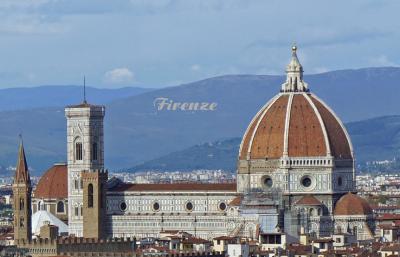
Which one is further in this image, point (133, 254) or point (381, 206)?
point (381, 206)

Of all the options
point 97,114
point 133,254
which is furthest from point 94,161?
point 133,254

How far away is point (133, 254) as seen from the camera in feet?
293

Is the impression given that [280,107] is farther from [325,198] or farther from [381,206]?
[381,206]

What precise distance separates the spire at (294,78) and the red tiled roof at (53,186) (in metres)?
17.1

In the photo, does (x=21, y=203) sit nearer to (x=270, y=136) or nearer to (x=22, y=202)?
(x=22, y=202)

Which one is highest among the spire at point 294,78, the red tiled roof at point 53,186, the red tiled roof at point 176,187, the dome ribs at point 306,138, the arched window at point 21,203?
the spire at point 294,78

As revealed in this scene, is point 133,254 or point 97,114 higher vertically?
point 97,114

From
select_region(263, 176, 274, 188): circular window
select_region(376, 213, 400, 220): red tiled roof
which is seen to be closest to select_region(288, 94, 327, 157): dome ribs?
select_region(263, 176, 274, 188): circular window

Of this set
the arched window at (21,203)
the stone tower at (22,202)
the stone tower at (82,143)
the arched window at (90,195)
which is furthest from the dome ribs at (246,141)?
the arched window at (21,203)

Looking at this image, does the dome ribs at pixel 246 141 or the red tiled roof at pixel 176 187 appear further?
the red tiled roof at pixel 176 187

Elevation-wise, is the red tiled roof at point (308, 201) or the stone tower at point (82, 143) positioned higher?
the stone tower at point (82, 143)

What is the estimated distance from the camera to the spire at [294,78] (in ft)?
435

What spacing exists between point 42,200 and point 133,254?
53638 mm

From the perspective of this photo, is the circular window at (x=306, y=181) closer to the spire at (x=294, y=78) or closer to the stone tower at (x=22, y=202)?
the spire at (x=294, y=78)
